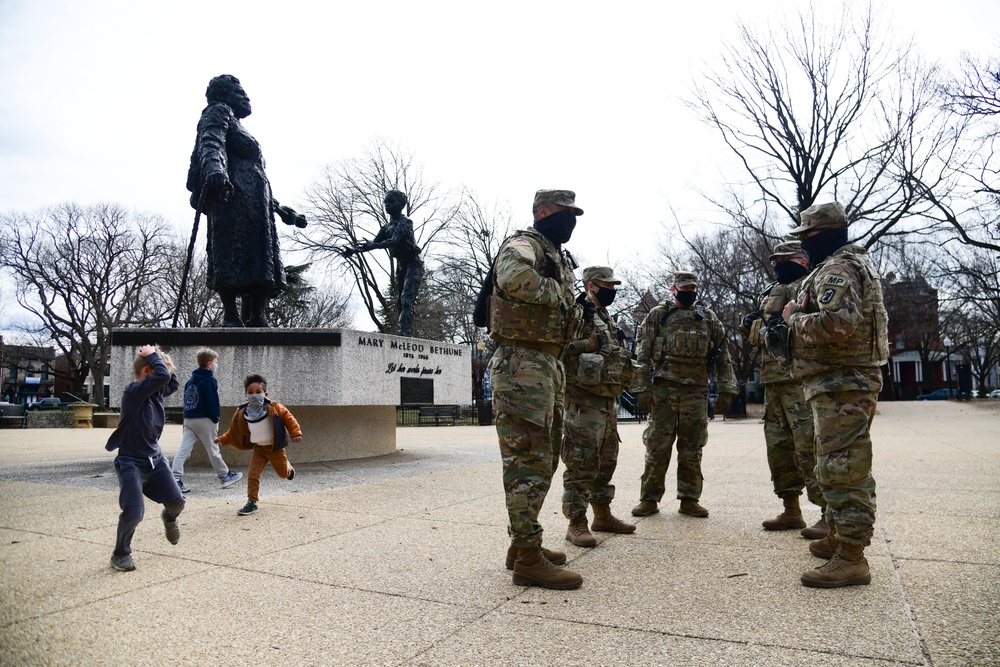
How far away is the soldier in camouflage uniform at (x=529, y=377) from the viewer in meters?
3.65

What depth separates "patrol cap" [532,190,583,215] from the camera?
4.13 m

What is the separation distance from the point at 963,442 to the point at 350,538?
12.2 metres

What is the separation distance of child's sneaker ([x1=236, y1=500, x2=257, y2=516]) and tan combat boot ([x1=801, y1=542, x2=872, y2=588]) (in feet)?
14.1

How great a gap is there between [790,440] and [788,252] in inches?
55.5

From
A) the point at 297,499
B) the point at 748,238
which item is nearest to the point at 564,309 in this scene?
the point at 297,499

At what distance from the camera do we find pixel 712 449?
12.1 metres

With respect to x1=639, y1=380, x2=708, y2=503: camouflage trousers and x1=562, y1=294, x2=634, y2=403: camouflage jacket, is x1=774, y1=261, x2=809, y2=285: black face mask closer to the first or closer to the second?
x1=639, y1=380, x2=708, y2=503: camouflage trousers

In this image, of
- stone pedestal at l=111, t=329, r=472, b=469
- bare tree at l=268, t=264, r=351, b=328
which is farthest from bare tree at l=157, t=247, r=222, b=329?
stone pedestal at l=111, t=329, r=472, b=469

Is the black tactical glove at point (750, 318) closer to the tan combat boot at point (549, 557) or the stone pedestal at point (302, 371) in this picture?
the tan combat boot at point (549, 557)

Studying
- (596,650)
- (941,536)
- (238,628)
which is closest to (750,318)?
(941,536)

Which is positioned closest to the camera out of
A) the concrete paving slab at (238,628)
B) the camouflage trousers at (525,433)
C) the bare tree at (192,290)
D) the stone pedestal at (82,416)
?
the concrete paving slab at (238,628)

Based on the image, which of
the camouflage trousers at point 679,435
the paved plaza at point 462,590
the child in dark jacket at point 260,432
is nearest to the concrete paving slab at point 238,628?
the paved plaza at point 462,590

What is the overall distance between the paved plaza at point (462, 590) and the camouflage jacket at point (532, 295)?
4.47ft

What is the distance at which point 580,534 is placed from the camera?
460 centimetres
